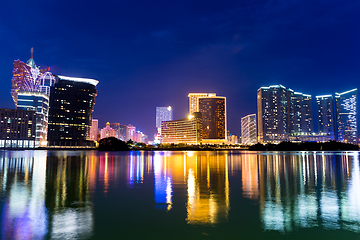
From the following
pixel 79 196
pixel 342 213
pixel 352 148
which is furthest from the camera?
pixel 352 148

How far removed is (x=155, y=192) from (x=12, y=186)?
35.2 ft

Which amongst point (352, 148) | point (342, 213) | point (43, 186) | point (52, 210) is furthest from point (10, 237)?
point (352, 148)

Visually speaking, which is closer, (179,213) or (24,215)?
(24,215)

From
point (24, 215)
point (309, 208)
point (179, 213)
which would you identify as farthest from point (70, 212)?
point (309, 208)

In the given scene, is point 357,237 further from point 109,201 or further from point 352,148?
point 352,148

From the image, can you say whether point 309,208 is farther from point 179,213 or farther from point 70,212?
point 70,212

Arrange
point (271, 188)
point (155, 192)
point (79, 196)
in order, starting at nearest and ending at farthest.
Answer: point (79, 196) → point (155, 192) → point (271, 188)

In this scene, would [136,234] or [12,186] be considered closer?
[136,234]

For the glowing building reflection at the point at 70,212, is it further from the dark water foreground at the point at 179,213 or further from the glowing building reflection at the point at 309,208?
the glowing building reflection at the point at 309,208

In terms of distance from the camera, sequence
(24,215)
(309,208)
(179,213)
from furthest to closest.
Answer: (309,208) < (179,213) < (24,215)

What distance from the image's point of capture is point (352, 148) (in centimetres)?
17300

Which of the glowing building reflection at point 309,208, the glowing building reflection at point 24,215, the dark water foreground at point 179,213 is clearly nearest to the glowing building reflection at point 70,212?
the dark water foreground at point 179,213

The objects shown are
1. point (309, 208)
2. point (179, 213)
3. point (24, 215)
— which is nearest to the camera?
point (24, 215)

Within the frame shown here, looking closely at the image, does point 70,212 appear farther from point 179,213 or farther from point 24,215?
point 179,213
